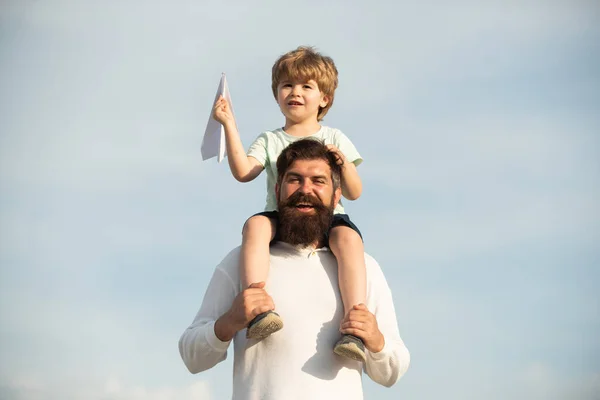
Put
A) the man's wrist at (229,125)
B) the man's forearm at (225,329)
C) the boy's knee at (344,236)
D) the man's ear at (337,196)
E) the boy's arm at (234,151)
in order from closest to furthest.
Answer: the man's forearm at (225,329) < the boy's knee at (344,236) < the man's ear at (337,196) < the boy's arm at (234,151) < the man's wrist at (229,125)

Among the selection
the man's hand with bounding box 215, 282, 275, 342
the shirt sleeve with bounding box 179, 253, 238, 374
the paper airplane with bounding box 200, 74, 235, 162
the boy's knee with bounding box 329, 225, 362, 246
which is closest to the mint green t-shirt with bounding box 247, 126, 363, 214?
the paper airplane with bounding box 200, 74, 235, 162

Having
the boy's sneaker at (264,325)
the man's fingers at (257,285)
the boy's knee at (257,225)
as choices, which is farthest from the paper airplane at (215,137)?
the boy's sneaker at (264,325)

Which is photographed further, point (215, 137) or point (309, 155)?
point (215, 137)

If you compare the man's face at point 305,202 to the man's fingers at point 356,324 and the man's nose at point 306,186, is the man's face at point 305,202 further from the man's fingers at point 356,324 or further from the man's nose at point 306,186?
the man's fingers at point 356,324

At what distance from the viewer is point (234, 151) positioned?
7051 mm

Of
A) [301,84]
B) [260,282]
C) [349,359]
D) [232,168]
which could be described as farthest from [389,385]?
[301,84]

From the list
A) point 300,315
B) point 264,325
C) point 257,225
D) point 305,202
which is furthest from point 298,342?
point 305,202

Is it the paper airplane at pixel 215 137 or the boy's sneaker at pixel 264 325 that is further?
the paper airplane at pixel 215 137

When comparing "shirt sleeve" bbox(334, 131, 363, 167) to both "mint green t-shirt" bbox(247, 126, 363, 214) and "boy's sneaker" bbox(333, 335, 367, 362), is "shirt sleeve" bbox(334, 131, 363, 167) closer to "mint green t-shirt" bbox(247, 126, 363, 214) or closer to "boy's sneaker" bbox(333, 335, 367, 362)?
"mint green t-shirt" bbox(247, 126, 363, 214)

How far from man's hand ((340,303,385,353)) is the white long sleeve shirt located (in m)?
0.12

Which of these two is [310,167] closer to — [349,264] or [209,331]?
[349,264]

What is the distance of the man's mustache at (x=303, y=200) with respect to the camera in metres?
6.37

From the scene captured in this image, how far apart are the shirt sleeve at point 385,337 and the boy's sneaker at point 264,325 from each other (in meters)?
0.79

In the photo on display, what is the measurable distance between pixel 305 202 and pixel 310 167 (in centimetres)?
32
